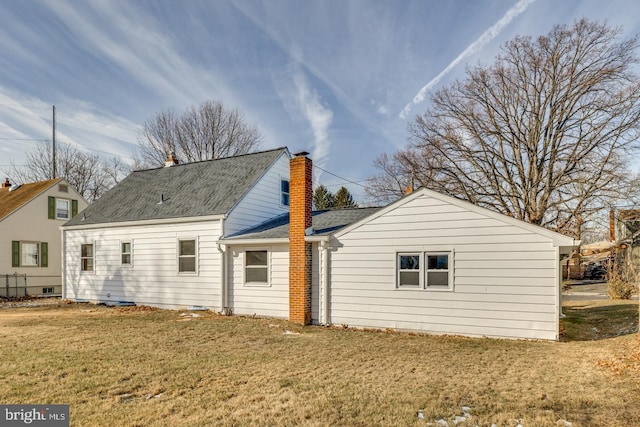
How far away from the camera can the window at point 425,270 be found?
31.6ft

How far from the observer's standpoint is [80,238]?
1664 cm

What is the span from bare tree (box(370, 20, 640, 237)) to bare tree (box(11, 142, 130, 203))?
28440 millimetres

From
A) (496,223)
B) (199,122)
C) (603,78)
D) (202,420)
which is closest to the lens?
(202,420)

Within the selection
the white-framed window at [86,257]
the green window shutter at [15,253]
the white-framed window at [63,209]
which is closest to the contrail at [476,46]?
the white-framed window at [86,257]

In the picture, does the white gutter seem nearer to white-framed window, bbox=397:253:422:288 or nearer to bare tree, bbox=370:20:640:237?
white-framed window, bbox=397:253:422:288

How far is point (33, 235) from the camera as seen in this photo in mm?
21188

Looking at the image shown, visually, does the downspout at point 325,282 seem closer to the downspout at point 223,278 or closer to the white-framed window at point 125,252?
the downspout at point 223,278

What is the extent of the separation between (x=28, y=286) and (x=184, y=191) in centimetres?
1233

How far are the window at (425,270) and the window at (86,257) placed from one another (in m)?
13.4

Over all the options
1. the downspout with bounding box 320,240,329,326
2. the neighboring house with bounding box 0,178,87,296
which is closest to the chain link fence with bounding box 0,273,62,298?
the neighboring house with bounding box 0,178,87,296

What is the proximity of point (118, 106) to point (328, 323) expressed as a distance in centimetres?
1680

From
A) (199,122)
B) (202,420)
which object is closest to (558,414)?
(202,420)

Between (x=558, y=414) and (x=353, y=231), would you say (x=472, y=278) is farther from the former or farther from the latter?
(x=558, y=414)

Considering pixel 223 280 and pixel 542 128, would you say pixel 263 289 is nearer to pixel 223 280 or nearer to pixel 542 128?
pixel 223 280
